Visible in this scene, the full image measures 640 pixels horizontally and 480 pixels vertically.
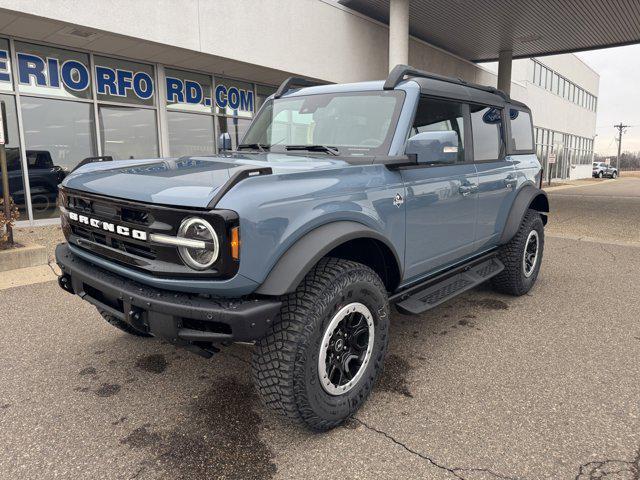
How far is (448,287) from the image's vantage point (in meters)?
3.61

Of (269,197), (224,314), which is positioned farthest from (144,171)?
(224,314)

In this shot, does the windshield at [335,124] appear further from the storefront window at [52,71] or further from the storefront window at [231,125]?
the storefront window at [231,125]

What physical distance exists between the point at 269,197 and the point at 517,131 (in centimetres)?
350

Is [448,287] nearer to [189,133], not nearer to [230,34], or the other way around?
[230,34]

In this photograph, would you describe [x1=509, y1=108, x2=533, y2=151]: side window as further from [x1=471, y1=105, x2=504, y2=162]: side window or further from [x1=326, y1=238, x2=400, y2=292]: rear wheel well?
[x1=326, y1=238, x2=400, y2=292]: rear wheel well

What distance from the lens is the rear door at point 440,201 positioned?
10.1ft

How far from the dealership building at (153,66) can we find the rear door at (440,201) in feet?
24.4

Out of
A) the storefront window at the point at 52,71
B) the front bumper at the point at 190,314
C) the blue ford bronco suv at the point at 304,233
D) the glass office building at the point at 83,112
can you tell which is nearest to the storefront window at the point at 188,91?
the glass office building at the point at 83,112

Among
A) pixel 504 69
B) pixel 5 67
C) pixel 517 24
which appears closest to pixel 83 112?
pixel 5 67

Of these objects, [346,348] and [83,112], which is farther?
[83,112]

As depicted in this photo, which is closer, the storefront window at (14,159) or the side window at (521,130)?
the side window at (521,130)

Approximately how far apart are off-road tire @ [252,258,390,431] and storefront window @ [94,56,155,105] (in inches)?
369

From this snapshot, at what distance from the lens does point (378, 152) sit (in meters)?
3.00

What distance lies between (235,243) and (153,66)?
1015 cm
